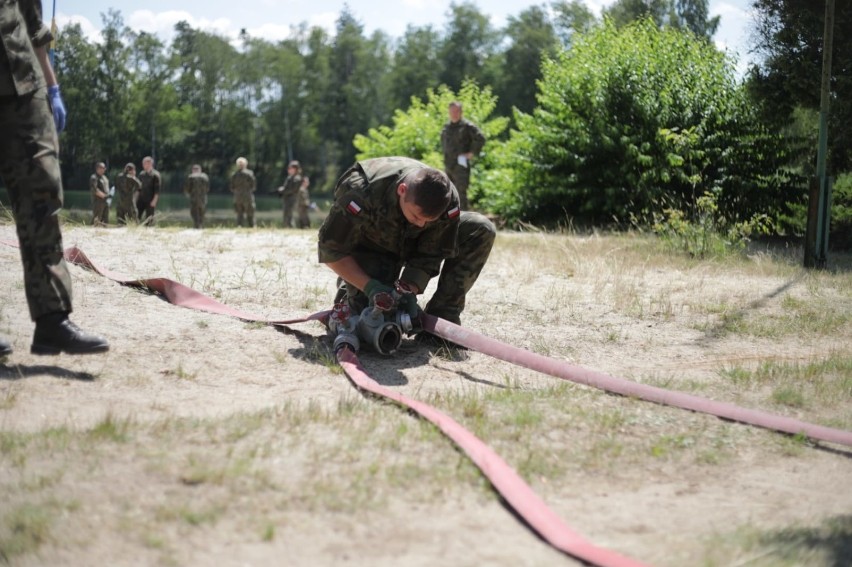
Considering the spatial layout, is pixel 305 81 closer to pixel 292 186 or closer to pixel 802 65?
pixel 292 186

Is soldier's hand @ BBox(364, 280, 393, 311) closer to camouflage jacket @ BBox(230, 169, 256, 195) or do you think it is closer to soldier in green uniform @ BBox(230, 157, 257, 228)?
soldier in green uniform @ BBox(230, 157, 257, 228)

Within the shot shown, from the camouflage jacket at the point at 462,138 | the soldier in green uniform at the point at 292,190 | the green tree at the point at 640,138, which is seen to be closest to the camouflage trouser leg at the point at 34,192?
the green tree at the point at 640,138

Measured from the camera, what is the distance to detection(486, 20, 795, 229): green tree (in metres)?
14.3

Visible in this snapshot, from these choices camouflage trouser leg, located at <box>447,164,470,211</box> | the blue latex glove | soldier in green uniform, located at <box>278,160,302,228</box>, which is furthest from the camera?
soldier in green uniform, located at <box>278,160,302,228</box>

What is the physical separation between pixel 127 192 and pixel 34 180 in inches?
728

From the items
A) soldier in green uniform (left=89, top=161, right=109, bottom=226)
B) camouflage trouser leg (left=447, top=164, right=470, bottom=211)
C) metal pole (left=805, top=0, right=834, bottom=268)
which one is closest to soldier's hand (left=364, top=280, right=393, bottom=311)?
metal pole (left=805, top=0, right=834, bottom=268)

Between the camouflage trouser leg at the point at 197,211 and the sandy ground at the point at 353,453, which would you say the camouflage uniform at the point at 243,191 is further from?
the sandy ground at the point at 353,453

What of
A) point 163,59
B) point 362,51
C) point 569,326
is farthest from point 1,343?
point 362,51

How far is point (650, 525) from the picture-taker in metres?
2.84

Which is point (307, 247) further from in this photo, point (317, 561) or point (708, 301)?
point (317, 561)

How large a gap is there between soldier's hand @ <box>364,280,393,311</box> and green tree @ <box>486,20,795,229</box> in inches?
367

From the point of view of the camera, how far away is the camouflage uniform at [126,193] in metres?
21.4

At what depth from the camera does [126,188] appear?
21469mm

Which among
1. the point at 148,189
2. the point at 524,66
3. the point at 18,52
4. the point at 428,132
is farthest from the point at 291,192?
the point at 524,66
